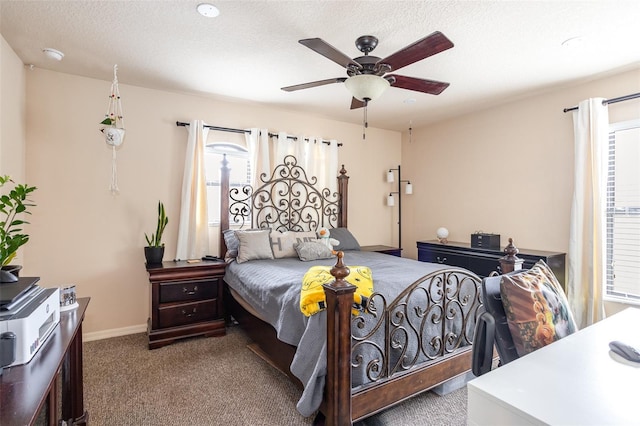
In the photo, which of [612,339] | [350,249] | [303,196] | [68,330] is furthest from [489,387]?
[303,196]

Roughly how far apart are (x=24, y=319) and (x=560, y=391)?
5.93 feet

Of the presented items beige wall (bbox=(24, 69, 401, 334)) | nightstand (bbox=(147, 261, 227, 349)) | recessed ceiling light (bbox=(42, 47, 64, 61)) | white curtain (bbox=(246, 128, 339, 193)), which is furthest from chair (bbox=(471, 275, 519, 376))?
recessed ceiling light (bbox=(42, 47, 64, 61))

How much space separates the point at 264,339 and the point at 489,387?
2008 mm

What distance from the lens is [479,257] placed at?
147 inches

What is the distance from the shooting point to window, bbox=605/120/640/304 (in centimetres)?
294

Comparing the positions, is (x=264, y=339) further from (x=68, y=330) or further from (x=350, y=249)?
(x=350, y=249)

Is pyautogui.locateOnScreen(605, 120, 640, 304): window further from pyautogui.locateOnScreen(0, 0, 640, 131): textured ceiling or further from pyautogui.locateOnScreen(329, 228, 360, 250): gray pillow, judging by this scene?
pyautogui.locateOnScreen(329, 228, 360, 250): gray pillow

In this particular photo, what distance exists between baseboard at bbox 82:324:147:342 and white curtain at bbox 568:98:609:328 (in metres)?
4.53

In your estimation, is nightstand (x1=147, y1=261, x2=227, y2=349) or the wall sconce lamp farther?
the wall sconce lamp

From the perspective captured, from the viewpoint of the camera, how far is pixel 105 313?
3.30m

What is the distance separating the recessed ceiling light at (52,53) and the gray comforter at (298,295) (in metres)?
2.39

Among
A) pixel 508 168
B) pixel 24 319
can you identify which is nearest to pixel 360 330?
pixel 24 319

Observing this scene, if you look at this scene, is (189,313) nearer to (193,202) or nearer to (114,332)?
(114,332)

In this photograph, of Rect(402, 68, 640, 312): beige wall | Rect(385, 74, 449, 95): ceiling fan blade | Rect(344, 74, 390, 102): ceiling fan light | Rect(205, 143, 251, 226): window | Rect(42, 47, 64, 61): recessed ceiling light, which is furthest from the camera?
Rect(205, 143, 251, 226): window
